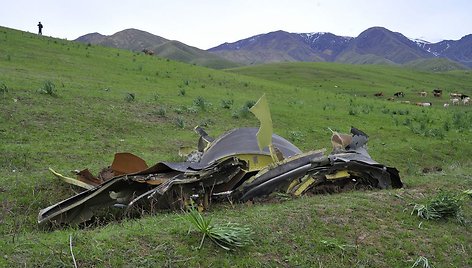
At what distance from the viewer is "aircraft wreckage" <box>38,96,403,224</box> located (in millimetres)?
6527

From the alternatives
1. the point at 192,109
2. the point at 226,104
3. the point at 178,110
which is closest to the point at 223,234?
the point at 178,110

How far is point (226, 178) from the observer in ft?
23.0

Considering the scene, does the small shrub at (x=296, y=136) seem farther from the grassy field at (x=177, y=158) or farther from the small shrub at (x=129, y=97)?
the small shrub at (x=129, y=97)

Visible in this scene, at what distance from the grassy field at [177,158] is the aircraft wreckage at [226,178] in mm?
337

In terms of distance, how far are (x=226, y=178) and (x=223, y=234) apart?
1935 mm

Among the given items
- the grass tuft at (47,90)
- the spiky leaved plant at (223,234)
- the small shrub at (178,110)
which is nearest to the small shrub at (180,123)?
the small shrub at (178,110)

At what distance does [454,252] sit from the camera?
19.4 feet

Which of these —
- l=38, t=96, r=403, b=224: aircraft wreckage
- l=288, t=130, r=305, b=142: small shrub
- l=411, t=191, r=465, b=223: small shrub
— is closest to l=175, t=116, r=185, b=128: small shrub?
l=288, t=130, r=305, b=142: small shrub

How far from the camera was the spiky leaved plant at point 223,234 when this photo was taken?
5098mm

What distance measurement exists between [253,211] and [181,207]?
970 millimetres

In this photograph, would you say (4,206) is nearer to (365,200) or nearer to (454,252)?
(365,200)

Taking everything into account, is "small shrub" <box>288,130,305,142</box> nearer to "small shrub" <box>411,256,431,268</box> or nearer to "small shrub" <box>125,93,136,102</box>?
"small shrub" <box>125,93,136,102</box>

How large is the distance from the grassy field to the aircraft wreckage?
1.11 feet

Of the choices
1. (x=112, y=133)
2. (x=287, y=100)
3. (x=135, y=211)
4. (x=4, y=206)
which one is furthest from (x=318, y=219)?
(x=287, y=100)
